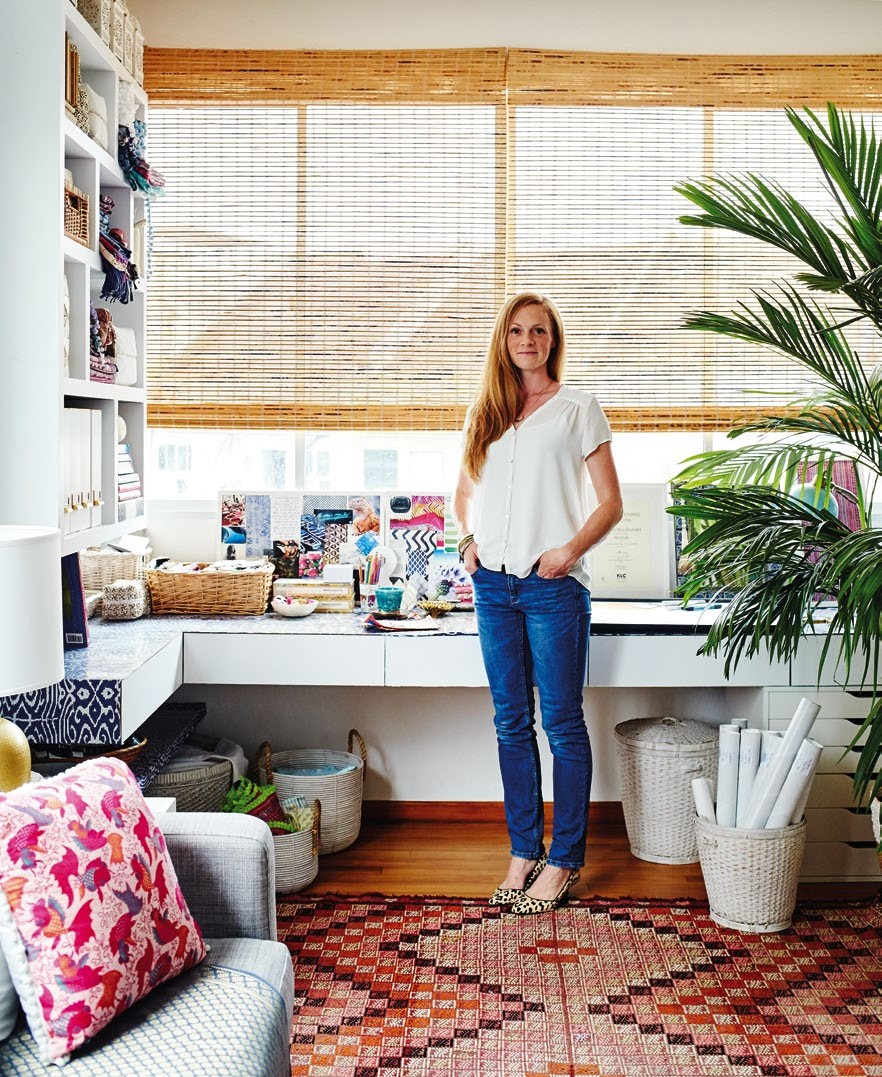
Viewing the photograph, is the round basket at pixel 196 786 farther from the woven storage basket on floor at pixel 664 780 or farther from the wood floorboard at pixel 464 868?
the woven storage basket on floor at pixel 664 780

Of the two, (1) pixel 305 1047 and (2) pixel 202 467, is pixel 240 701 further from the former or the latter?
(1) pixel 305 1047

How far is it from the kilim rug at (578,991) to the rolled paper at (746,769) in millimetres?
315

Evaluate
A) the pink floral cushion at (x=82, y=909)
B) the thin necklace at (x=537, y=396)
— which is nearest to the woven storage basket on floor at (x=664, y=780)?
the thin necklace at (x=537, y=396)

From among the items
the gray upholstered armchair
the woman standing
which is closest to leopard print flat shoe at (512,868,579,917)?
the woman standing

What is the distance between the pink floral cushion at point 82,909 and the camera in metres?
1.54

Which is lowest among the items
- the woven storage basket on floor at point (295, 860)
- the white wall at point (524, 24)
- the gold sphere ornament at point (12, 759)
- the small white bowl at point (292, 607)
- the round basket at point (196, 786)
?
the woven storage basket on floor at point (295, 860)

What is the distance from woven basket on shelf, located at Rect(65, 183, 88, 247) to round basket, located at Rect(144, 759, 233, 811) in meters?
1.45

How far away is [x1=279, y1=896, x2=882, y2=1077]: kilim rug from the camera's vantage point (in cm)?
231

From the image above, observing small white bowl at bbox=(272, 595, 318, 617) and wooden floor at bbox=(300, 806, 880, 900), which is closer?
wooden floor at bbox=(300, 806, 880, 900)

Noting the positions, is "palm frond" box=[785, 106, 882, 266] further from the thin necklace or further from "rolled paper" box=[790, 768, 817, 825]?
"rolled paper" box=[790, 768, 817, 825]

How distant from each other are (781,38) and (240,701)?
2.89m

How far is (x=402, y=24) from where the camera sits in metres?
3.73

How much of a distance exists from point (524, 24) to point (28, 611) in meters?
2.78

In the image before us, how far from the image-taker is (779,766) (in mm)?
2887
